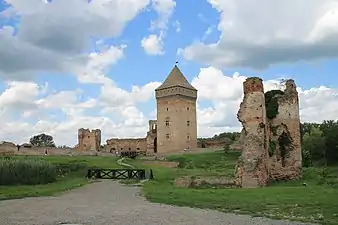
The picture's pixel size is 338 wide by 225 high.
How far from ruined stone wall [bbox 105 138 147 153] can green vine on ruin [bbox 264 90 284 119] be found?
2298 inches

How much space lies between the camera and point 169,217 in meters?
15.0

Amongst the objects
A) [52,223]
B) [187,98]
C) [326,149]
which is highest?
[187,98]

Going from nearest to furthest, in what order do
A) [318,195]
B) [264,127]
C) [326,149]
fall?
[318,195]
[264,127]
[326,149]

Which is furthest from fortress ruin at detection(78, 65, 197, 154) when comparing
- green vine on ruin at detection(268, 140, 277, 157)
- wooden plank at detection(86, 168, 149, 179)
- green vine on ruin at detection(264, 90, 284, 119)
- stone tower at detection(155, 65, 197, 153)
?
green vine on ruin at detection(268, 140, 277, 157)

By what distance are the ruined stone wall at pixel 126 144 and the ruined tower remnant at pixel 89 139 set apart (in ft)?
9.72

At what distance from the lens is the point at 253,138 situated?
3111 centimetres

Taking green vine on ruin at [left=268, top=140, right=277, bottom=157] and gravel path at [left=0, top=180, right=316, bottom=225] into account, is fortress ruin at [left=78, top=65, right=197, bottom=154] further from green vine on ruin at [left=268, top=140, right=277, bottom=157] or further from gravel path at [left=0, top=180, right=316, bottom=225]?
gravel path at [left=0, top=180, right=316, bottom=225]

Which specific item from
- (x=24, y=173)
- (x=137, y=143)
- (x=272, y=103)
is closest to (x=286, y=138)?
(x=272, y=103)

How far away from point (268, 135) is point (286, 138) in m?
2.09

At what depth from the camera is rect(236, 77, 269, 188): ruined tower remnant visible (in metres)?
30.0

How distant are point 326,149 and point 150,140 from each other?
3757cm

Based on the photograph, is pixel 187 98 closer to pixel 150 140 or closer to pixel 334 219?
pixel 150 140

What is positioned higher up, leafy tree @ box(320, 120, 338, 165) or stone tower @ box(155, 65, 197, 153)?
stone tower @ box(155, 65, 197, 153)

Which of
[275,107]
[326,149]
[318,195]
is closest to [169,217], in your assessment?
[318,195]
